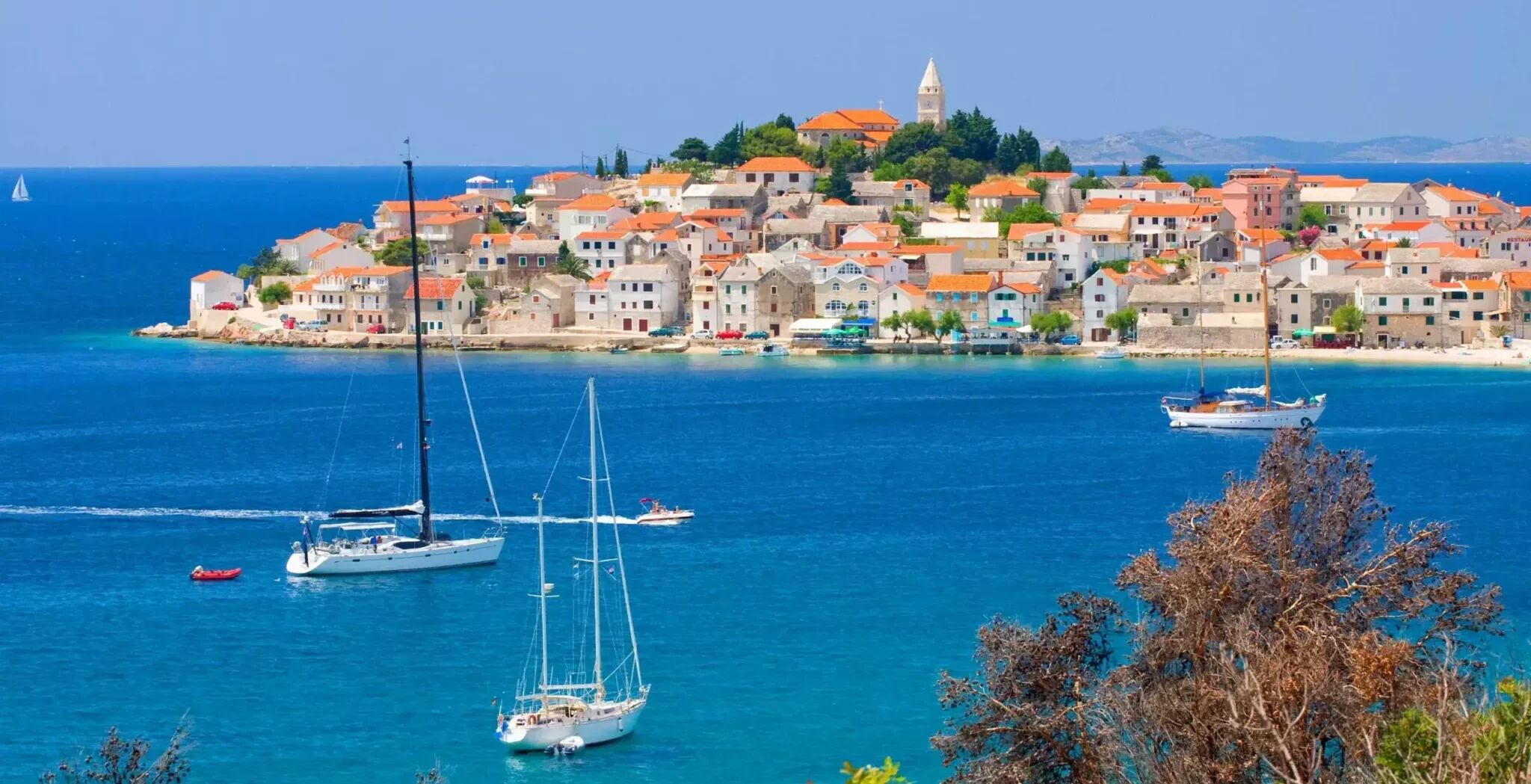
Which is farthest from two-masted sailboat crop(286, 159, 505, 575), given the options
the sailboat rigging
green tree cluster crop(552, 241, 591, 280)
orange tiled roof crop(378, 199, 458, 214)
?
orange tiled roof crop(378, 199, 458, 214)

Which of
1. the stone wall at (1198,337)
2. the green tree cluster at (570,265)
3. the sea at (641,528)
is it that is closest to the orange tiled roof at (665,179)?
the green tree cluster at (570,265)

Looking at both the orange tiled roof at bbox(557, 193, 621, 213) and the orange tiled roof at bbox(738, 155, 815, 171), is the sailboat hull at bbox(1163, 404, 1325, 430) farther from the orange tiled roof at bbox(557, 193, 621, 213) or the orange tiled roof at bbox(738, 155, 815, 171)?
the orange tiled roof at bbox(738, 155, 815, 171)

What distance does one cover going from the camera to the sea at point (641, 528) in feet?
70.5

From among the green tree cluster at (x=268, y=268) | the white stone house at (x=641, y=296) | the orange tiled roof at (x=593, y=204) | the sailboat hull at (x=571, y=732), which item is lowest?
the sailboat hull at (x=571, y=732)

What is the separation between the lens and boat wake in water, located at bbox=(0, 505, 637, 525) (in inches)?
1252

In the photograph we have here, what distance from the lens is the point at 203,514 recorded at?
32.4 metres

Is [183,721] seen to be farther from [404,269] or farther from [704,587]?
[404,269]

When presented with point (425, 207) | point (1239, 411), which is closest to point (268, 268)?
point (425, 207)

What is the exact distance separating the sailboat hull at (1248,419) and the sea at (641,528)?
2.40 ft

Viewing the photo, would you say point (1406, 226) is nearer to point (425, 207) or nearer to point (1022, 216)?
point (1022, 216)

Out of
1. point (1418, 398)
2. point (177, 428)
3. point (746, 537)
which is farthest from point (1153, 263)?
point (746, 537)

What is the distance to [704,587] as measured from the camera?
27.2 metres

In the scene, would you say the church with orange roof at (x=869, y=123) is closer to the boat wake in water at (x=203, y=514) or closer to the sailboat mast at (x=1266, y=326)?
the sailboat mast at (x=1266, y=326)

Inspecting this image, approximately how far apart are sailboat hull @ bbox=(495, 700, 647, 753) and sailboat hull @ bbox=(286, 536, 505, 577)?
7.89m
